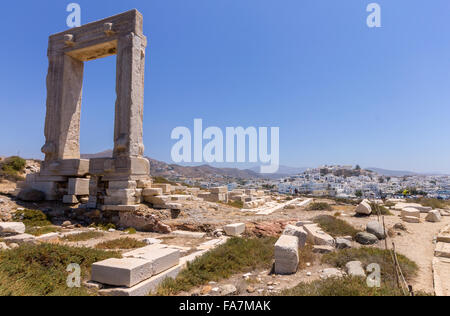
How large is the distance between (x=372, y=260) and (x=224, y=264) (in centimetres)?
283

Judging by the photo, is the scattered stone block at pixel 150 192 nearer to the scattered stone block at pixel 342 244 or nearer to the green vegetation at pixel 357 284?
the scattered stone block at pixel 342 244

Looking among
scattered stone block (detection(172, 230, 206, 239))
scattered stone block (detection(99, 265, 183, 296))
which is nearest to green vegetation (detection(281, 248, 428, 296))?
scattered stone block (detection(99, 265, 183, 296))

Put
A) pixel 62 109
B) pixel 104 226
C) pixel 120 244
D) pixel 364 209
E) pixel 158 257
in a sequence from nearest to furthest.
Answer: pixel 158 257, pixel 120 244, pixel 104 226, pixel 62 109, pixel 364 209

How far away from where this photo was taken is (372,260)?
5176mm

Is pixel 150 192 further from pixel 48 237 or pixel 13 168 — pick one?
pixel 13 168

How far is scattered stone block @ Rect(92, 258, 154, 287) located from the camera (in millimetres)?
3626

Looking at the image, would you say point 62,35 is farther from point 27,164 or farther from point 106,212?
point 27,164

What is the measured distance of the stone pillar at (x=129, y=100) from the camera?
10.0m

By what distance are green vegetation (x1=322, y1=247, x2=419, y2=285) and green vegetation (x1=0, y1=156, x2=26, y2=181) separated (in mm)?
18586

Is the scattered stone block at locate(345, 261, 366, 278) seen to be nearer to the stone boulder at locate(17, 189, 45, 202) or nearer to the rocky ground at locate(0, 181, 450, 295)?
the rocky ground at locate(0, 181, 450, 295)

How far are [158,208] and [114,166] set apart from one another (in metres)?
2.26

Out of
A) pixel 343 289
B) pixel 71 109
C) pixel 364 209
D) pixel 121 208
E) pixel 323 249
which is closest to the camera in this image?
pixel 343 289

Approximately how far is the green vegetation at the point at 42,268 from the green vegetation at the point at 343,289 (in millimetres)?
2892

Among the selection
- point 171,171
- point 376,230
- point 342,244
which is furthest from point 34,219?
point 171,171
